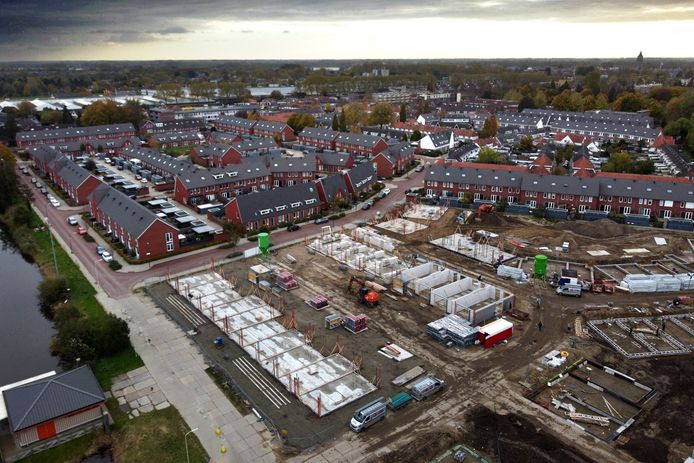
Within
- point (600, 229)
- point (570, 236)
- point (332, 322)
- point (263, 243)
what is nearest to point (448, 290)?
A: point (332, 322)

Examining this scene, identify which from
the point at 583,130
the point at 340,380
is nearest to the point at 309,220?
the point at 340,380

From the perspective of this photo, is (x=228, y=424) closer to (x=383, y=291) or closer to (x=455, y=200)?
(x=383, y=291)

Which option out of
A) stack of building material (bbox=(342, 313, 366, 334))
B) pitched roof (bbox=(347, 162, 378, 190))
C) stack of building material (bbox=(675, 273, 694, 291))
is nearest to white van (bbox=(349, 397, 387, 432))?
stack of building material (bbox=(342, 313, 366, 334))

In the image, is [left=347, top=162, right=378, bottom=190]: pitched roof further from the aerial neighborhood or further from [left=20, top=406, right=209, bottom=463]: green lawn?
[left=20, top=406, right=209, bottom=463]: green lawn

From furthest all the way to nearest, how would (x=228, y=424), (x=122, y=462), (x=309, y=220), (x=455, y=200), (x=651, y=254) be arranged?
(x=455, y=200), (x=309, y=220), (x=651, y=254), (x=228, y=424), (x=122, y=462)

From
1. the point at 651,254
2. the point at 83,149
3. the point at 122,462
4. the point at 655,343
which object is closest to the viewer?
the point at 122,462

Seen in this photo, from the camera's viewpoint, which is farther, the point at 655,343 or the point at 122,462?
the point at 655,343
